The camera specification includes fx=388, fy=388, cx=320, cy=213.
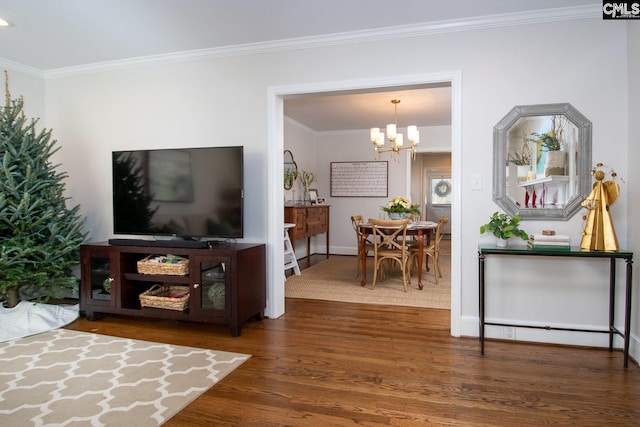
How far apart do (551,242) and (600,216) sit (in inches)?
13.1

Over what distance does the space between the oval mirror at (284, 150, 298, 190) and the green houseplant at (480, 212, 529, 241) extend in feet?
12.8

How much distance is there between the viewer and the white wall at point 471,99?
9.02ft

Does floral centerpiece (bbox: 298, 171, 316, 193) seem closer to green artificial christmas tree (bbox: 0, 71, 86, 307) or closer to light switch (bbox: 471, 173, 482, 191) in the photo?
green artificial christmas tree (bbox: 0, 71, 86, 307)

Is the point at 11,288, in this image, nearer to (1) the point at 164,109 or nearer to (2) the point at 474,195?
(1) the point at 164,109

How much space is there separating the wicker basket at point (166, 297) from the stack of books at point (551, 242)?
8.78ft

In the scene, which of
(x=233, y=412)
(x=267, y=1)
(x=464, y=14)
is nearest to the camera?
(x=233, y=412)

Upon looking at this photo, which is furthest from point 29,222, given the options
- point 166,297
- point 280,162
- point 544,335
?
point 544,335

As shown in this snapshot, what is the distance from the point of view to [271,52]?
3408 mm

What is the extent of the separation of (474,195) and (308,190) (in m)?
4.50

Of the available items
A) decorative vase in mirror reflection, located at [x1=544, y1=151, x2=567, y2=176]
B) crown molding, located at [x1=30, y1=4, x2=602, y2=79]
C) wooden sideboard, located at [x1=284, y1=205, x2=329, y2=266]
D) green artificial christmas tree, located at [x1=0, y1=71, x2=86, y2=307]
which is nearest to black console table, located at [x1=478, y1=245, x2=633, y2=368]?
decorative vase in mirror reflection, located at [x1=544, y1=151, x2=567, y2=176]

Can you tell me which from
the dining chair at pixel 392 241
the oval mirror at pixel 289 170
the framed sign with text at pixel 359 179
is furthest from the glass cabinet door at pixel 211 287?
the framed sign with text at pixel 359 179

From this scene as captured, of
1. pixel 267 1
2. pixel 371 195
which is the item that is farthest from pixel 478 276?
pixel 371 195

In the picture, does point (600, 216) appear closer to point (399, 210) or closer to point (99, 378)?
point (399, 210)

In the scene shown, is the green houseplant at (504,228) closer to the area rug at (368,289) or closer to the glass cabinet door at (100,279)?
the area rug at (368,289)
